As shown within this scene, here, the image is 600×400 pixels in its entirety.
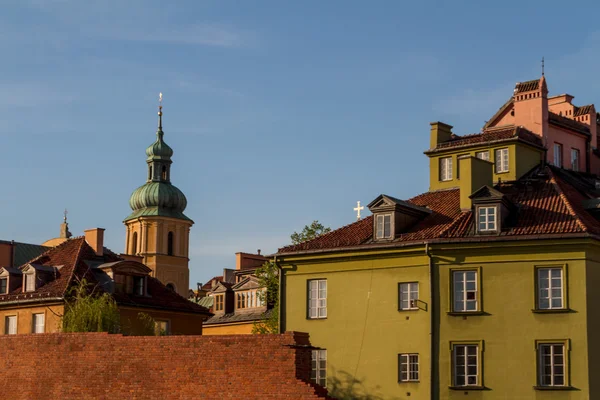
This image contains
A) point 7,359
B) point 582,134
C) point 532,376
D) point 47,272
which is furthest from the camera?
point 47,272

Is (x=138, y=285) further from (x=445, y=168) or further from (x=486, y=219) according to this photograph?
(x=486, y=219)

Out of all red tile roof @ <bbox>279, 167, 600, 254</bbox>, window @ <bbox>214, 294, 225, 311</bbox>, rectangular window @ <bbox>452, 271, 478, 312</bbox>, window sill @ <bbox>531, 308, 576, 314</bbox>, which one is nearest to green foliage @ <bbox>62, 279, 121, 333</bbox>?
red tile roof @ <bbox>279, 167, 600, 254</bbox>

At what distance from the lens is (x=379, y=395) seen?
40.2 metres

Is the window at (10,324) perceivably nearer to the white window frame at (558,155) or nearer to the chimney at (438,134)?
the chimney at (438,134)

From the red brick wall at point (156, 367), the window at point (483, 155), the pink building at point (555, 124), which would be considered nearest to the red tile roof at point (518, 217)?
the window at point (483, 155)

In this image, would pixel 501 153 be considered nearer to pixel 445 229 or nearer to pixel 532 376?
pixel 445 229

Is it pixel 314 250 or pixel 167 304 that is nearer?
pixel 314 250

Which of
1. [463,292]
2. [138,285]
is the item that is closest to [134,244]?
[138,285]

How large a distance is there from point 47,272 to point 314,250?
16.8 metres

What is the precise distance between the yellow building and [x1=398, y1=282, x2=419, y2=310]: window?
0.17 ft

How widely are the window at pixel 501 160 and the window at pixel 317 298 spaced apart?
852cm

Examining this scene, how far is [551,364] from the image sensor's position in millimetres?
37875

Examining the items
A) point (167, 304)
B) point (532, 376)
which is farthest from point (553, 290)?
point (167, 304)

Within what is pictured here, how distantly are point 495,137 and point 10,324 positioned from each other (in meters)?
24.5
